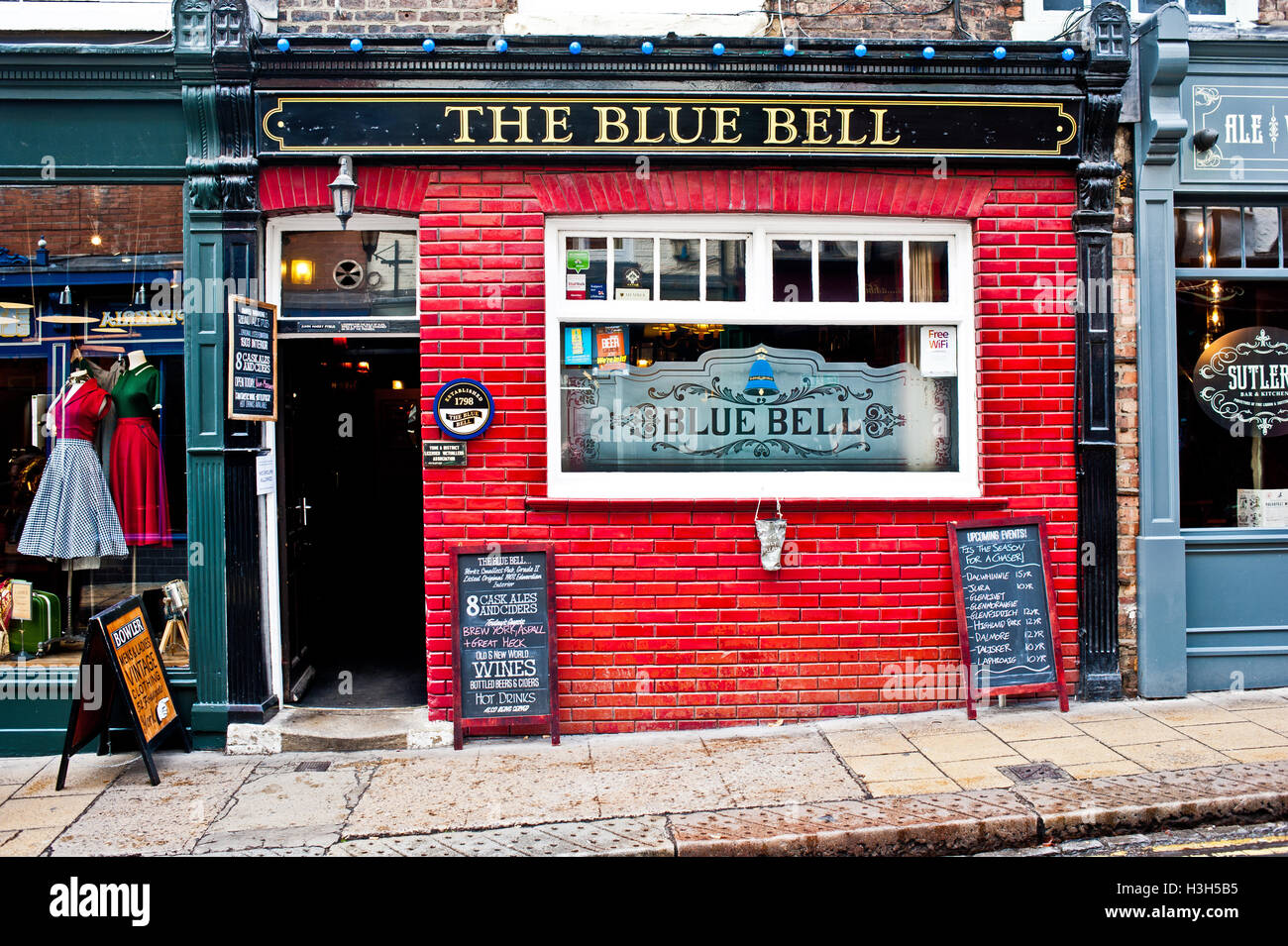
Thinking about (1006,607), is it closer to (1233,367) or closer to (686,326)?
(1233,367)

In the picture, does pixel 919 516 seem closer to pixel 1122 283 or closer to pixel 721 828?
pixel 1122 283

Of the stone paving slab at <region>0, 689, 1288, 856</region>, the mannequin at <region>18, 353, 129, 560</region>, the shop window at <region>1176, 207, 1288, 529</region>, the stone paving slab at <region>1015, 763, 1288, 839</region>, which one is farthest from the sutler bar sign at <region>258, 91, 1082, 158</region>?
the stone paving slab at <region>1015, 763, 1288, 839</region>

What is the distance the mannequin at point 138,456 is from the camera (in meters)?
6.07

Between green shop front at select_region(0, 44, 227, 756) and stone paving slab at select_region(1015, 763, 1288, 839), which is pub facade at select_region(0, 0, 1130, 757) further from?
stone paving slab at select_region(1015, 763, 1288, 839)

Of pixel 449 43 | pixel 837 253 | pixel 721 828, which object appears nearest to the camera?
pixel 721 828

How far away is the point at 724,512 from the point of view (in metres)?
6.01

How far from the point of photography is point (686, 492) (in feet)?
20.1

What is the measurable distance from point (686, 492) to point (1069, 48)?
387 cm

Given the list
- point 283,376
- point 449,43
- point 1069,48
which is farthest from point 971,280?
point 283,376

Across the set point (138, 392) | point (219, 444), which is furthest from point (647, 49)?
point (138, 392)

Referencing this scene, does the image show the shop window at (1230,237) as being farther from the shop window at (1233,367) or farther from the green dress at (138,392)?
the green dress at (138,392)

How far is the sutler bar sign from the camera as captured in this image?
19.1ft

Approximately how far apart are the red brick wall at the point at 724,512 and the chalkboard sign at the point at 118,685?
5.36 feet

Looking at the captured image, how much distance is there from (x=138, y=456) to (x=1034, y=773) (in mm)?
5896
